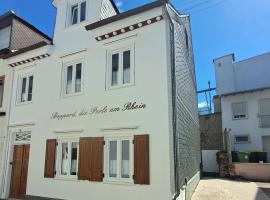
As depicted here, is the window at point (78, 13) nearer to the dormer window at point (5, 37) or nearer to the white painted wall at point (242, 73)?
the dormer window at point (5, 37)

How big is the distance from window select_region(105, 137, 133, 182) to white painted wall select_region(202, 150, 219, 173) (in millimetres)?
14854

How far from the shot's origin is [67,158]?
10.1 meters

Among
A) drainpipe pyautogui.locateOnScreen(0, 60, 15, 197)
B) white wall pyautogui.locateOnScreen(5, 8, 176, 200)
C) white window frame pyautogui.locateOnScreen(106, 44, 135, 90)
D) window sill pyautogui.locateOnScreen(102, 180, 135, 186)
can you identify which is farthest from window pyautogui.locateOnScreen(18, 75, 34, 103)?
window sill pyautogui.locateOnScreen(102, 180, 135, 186)

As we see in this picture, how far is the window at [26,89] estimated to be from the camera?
12367 millimetres

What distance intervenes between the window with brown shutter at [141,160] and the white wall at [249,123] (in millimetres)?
17361

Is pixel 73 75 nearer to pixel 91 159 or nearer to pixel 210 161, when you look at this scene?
pixel 91 159

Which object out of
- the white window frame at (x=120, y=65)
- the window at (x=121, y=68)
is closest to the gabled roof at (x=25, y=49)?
the white window frame at (x=120, y=65)

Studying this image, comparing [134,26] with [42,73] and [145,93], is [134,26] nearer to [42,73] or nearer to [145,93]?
[145,93]

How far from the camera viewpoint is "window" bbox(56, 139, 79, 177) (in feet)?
32.4

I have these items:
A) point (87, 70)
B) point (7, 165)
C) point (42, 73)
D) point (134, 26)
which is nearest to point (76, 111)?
point (87, 70)

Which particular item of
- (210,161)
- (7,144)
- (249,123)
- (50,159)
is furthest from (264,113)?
(7,144)

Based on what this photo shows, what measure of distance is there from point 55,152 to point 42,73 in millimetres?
3929

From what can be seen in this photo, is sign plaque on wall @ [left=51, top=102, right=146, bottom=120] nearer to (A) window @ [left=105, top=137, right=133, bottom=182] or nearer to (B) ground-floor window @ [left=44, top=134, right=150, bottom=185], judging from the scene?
(B) ground-floor window @ [left=44, top=134, right=150, bottom=185]

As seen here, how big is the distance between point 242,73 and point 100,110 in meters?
26.7
